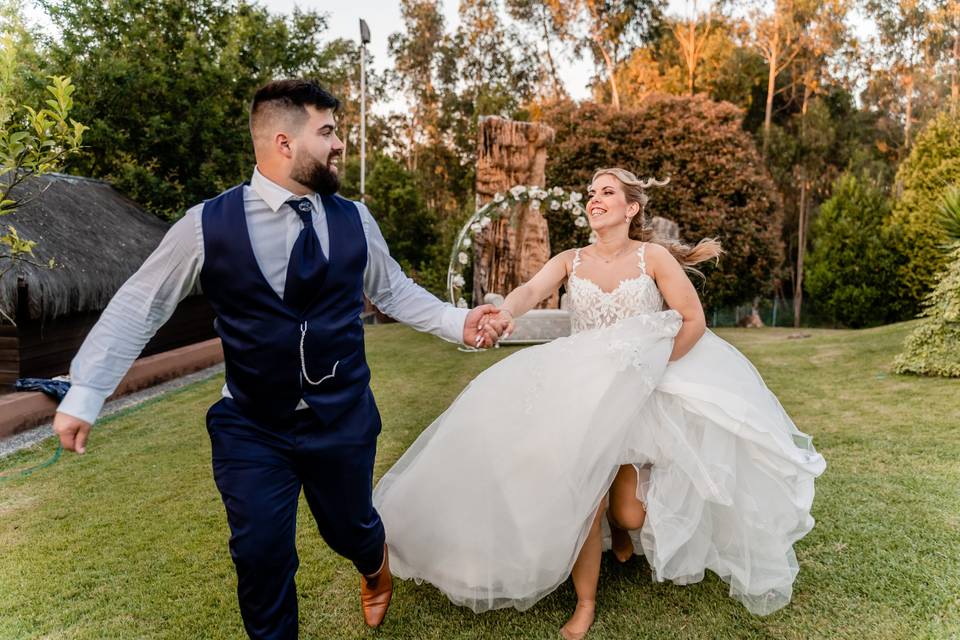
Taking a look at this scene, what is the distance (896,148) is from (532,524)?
102 feet

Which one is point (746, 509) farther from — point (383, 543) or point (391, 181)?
point (391, 181)

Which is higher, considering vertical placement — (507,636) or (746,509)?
(746,509)

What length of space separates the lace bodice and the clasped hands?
0.48m

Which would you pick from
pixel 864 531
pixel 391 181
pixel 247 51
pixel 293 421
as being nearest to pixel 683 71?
pixel 391 181

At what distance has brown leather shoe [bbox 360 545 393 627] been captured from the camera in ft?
9.92

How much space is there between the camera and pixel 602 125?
733 inches

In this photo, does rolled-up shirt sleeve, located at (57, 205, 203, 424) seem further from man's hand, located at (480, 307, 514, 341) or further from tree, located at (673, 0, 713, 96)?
tree, located at (673, 0, 713, 96)

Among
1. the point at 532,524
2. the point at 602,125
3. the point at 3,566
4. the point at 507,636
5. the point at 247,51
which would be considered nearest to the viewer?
the point at 532,524

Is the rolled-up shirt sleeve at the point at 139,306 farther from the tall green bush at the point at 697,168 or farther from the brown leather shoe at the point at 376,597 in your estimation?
the tall green bush at the point at 697,168

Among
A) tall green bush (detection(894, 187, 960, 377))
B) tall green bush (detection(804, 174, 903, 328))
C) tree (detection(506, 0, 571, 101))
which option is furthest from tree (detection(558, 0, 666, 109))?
tall green bush (detection(894, 187, 960, 377))

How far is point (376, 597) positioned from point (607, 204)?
6.89 feet

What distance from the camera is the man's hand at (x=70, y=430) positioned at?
2.24 meters

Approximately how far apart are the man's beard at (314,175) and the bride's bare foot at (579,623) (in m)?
2.01

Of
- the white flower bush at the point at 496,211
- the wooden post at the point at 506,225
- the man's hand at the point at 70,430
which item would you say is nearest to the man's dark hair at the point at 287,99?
the man's hand at the point at 70,430
